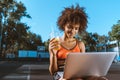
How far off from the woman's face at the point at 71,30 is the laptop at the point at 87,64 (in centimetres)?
54

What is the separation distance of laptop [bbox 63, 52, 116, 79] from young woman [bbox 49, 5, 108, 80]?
401 mm

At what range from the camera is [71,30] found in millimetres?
4098

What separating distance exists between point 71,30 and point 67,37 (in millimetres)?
113

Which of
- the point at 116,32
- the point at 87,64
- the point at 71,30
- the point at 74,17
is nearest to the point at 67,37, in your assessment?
the point at 71,30

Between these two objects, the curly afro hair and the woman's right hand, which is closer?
the woman's right hand

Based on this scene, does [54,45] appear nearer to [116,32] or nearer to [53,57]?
[53,57]

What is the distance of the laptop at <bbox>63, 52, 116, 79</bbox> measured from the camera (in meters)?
3.53

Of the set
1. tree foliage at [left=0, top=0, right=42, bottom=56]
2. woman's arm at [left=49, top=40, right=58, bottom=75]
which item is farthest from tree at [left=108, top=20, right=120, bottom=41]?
woman's arm at [left=49, top=40, right=58, bottom=75]

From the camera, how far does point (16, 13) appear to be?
75625mm

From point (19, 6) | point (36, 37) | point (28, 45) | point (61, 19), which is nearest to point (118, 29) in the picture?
point (19, 6)

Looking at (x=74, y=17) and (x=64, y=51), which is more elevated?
(x=74, y=17)

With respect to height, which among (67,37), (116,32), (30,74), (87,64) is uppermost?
(116,32)

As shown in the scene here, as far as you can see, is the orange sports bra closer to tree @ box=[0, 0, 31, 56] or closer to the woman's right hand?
the woman's right hand

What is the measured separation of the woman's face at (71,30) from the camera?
407 centimetres
